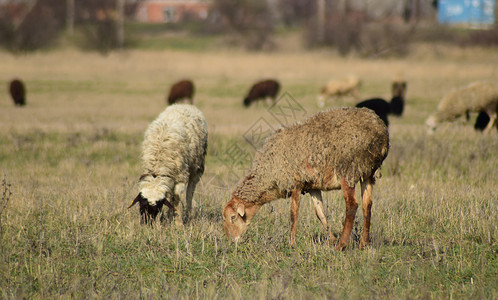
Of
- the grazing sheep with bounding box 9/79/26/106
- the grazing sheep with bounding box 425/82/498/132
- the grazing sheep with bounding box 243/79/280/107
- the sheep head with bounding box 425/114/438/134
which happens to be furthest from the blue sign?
the grazing sheep with bounding box 9/79/26/106

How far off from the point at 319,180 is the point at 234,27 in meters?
63.6

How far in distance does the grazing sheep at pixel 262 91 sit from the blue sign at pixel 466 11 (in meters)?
35.5

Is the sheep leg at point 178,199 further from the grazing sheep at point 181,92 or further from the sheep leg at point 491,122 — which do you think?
the grazing sheep at point 181,92

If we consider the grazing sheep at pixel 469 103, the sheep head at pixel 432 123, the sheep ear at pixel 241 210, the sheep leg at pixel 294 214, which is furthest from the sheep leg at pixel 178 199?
the sheep head at pixel 432 123

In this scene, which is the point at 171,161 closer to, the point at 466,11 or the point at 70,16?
the point at 466,11

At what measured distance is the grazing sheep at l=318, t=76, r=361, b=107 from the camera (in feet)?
88.0

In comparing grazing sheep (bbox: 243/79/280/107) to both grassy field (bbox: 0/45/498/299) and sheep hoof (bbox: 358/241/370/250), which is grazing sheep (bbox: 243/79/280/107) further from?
sheep hoof (bbox: 358/241/370/250)

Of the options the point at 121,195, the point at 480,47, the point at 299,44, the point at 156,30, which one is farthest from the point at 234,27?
A: the point at 121,195

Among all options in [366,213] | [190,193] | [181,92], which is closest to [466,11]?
[181,92]

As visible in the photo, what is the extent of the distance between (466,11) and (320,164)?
60343mm

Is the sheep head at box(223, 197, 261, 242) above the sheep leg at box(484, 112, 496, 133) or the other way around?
the other way around

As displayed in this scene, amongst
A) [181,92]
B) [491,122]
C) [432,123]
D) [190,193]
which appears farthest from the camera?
[181,92]

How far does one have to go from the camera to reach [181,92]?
87.1 ft

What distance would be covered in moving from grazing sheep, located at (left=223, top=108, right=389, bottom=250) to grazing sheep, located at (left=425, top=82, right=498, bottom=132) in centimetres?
1161
